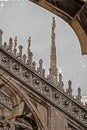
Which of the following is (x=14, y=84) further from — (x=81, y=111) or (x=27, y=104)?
(x=81, y=111)

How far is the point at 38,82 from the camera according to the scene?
10.0 meters

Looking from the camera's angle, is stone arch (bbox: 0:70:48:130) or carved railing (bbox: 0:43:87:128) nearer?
stone arch (bbox: 0:70:48:130)

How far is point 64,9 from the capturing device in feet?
8.73

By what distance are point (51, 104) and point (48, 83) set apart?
540 millimetres

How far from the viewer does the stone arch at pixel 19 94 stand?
9820 mm

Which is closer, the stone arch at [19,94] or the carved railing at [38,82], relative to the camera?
the stone arch at [19,94]

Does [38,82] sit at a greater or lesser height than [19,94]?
greater

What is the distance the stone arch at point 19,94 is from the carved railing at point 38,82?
7.0 inches

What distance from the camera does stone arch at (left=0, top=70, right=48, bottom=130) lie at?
32.2ft

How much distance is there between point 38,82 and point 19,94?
574mm

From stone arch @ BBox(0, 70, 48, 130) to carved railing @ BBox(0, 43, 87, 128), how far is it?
18 cm

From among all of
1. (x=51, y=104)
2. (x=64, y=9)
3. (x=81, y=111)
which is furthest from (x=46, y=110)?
(x=64, y=9)

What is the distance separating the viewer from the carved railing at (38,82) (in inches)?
391

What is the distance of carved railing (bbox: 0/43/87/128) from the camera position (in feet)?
32.6
